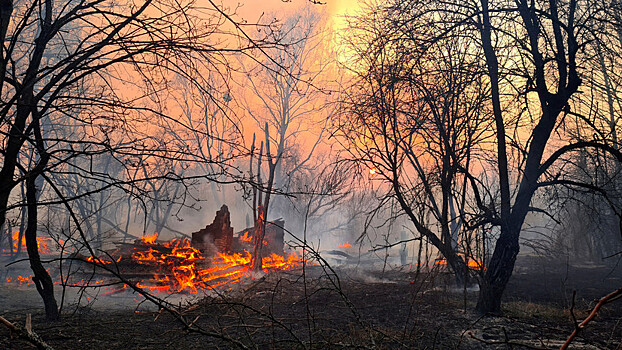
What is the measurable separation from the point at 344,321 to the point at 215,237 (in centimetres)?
711

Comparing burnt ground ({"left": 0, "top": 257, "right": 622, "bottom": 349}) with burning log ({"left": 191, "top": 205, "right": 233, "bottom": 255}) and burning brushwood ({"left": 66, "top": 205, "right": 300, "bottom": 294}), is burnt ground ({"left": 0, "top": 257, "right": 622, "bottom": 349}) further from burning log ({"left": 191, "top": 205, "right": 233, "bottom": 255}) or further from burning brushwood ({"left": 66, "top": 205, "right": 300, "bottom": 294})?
burning log ({"left": 191, "top": 205, "right": 233, "bottom": 255})

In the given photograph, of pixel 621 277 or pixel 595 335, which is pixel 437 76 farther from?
pixel 621 277

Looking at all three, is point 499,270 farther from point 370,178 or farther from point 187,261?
point 187,261

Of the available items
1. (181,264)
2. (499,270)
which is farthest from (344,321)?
(181,264)

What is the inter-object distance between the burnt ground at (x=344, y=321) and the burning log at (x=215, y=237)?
2.86 m

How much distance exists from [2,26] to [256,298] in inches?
294

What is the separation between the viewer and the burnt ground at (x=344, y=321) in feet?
11.2

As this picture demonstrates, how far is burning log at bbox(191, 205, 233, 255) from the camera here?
476 inches

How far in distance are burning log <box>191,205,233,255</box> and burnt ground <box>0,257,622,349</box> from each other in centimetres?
286

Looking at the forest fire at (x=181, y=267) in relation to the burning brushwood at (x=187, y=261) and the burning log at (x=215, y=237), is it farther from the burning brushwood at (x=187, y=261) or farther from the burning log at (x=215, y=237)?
the burning log at (x=215, y=237)

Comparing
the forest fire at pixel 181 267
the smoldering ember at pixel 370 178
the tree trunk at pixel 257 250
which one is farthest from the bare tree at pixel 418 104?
the tree trunk at pixel 257 250

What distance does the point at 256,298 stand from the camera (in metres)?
9.40

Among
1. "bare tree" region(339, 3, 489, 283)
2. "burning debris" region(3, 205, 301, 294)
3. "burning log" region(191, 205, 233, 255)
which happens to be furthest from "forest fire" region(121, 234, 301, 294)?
"bare tree" region(339, 3, 489, 283)

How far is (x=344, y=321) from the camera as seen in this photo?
6.36 m
